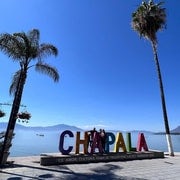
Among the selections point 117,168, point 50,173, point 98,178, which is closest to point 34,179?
point 50,173

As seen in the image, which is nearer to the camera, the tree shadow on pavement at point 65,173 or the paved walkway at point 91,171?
the tree shadow on pavement at point 65,173

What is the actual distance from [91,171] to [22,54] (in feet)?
31.6

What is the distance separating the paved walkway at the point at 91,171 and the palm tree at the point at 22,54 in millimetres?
2258

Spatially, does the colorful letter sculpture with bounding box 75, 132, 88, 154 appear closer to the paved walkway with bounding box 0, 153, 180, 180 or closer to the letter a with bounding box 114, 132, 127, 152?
the paved walkway with bounding box 0, 153, 180, 180

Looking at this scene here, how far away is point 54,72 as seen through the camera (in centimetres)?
1998

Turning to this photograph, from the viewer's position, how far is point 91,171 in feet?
49.8

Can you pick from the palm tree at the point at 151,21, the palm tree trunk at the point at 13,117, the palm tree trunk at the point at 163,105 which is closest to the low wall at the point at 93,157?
the palm tree trunk at the point at 13,117

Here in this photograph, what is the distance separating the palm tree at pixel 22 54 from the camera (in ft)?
56.0

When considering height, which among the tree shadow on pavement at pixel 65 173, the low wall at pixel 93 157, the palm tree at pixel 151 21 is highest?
the palm tree at pixel 151 21

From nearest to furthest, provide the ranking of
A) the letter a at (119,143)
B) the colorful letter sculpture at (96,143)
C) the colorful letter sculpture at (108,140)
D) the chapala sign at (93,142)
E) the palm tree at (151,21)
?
the chapala sign at (93,142) → the colorful letter sculpture at (96,143) → the colorful letter sculpture at (108,140) → the letter a at (119,143) → the palm tree at (151,21)

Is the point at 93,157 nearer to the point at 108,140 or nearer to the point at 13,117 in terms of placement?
the point at 108,140

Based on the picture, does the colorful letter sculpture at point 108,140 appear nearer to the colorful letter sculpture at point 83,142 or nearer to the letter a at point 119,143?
the letter a at point 119,143

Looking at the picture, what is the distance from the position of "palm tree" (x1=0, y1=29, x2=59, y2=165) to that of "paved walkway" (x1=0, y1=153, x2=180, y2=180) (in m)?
2.26

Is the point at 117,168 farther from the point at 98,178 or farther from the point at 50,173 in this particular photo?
the point at 50,173
